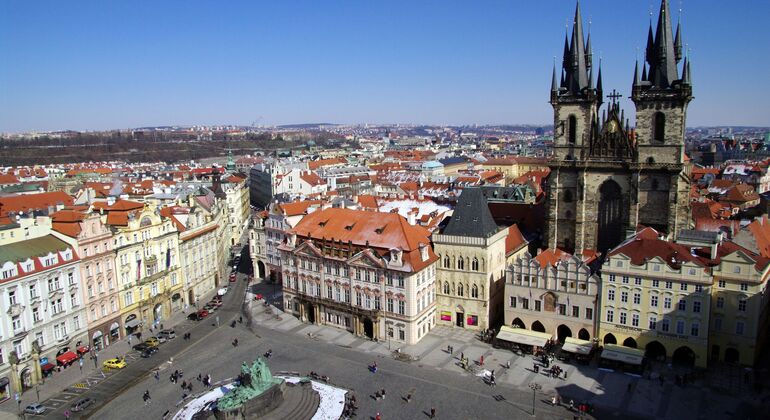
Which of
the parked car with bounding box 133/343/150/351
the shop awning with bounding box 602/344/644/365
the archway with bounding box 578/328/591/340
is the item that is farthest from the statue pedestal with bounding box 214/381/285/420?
the archway with bounding box 578/328/591/340

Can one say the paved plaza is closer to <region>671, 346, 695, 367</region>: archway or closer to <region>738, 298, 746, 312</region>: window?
<region>671, 346, 695, 367</region>: archway

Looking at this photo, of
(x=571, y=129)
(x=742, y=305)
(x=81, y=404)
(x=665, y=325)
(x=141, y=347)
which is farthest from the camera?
(x=571, y=129)

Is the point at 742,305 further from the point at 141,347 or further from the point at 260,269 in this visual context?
the point at 260,269

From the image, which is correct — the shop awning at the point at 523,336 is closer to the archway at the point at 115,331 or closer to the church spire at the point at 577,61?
the church spire at the point at 577,61

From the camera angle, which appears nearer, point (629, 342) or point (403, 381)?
point (403, 381)

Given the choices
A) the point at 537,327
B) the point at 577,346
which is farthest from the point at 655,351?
the point at 537,327

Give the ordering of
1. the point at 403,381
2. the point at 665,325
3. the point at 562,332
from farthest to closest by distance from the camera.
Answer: the point at 562,332
the point at 665,325
the point at 403,381
